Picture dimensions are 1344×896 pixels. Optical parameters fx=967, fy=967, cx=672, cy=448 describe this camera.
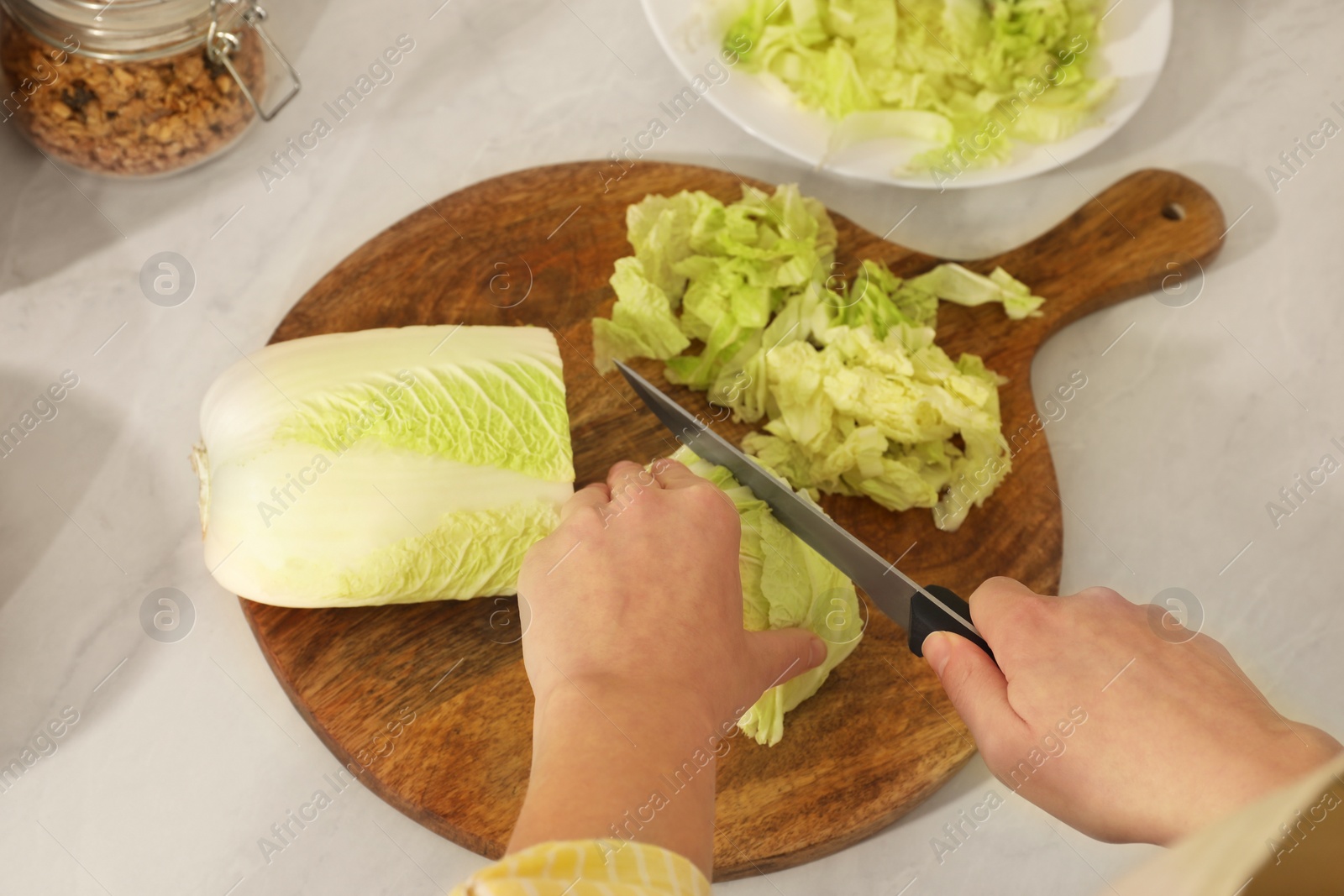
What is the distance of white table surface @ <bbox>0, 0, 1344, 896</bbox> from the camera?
201 cm

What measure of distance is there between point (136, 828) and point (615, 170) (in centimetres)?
180

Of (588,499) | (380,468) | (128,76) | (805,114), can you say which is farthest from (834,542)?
(128,76)

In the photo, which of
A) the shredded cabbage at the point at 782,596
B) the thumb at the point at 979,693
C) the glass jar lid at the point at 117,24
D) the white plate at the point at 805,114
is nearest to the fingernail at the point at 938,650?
the thumb at the point at 979,693

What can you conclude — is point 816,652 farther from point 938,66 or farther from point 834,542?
point 938,66

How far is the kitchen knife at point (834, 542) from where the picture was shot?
1.62 m

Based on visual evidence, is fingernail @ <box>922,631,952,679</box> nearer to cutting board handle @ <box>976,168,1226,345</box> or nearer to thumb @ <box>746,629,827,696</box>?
thumb @ <box>746,629,827,696</box>

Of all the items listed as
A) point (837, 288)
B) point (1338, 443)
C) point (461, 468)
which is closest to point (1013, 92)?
point (837, 288)

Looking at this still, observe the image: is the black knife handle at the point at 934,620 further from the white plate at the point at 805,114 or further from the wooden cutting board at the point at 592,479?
the white plate at the point at 805,114

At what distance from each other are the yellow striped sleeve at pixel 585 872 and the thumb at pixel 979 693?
0.54m

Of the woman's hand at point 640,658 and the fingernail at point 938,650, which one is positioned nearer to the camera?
A: the woman's hand at point 640,658

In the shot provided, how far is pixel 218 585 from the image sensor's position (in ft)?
7.07

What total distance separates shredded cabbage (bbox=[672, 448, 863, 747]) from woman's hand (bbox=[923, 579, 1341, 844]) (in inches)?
17.5

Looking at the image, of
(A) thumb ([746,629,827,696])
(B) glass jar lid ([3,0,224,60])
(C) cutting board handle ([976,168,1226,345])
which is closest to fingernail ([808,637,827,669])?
(A) thumb ([746,629,827,696])

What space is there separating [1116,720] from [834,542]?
1.91ft
